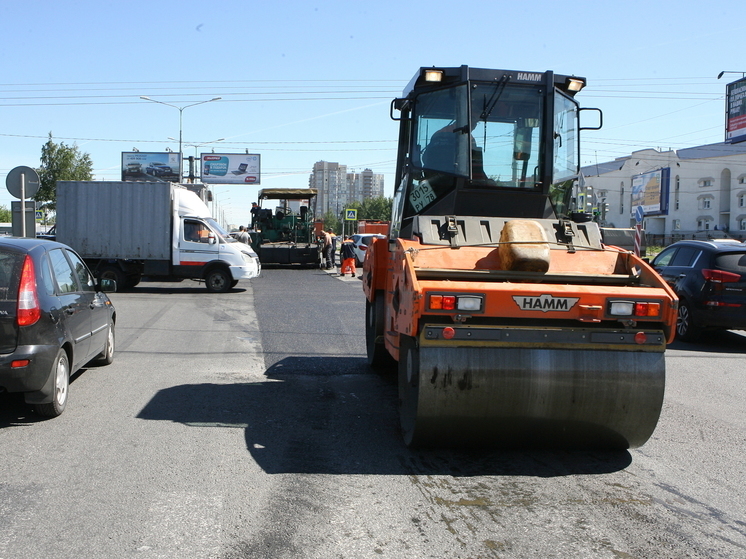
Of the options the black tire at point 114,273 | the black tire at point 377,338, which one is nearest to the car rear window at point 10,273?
the black tire at point 377,338

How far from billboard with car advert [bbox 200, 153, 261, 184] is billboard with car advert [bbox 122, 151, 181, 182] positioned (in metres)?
2.80

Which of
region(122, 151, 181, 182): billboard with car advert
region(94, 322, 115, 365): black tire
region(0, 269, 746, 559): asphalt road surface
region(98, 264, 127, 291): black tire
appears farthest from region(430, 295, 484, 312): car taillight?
region(122, 151, 181, 182): billboard with car advert

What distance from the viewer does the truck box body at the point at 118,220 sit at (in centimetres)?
1972

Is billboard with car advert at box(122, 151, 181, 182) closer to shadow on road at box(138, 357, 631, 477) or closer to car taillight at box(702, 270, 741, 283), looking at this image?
car taillight at box(702, 270, 741, 283)

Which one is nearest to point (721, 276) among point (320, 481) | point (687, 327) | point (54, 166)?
point (687, 327)

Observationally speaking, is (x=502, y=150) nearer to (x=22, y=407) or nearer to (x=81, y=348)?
(x=81, y=348)

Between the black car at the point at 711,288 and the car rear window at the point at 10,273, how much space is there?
8.57 meters

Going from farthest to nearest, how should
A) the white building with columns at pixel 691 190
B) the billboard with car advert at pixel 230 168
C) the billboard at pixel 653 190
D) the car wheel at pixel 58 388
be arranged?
the billboard at pixel 653 190 < the white building with columns at pixel 691 190 < the billboard with car advert at pixel 230 168 < the car wheel at pixel 58 388

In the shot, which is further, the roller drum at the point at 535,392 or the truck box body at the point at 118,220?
the truck box body at the point at 118,220

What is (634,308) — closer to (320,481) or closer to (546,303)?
(546,303)

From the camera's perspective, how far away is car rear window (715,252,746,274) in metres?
11.1

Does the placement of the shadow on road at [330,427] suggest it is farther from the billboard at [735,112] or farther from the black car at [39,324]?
the billboard at [735,112]

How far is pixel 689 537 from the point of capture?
12.8 feet

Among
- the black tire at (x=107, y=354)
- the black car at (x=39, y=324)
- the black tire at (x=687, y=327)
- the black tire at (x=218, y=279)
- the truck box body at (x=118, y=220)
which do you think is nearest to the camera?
the black car at (x=39, y=324)
